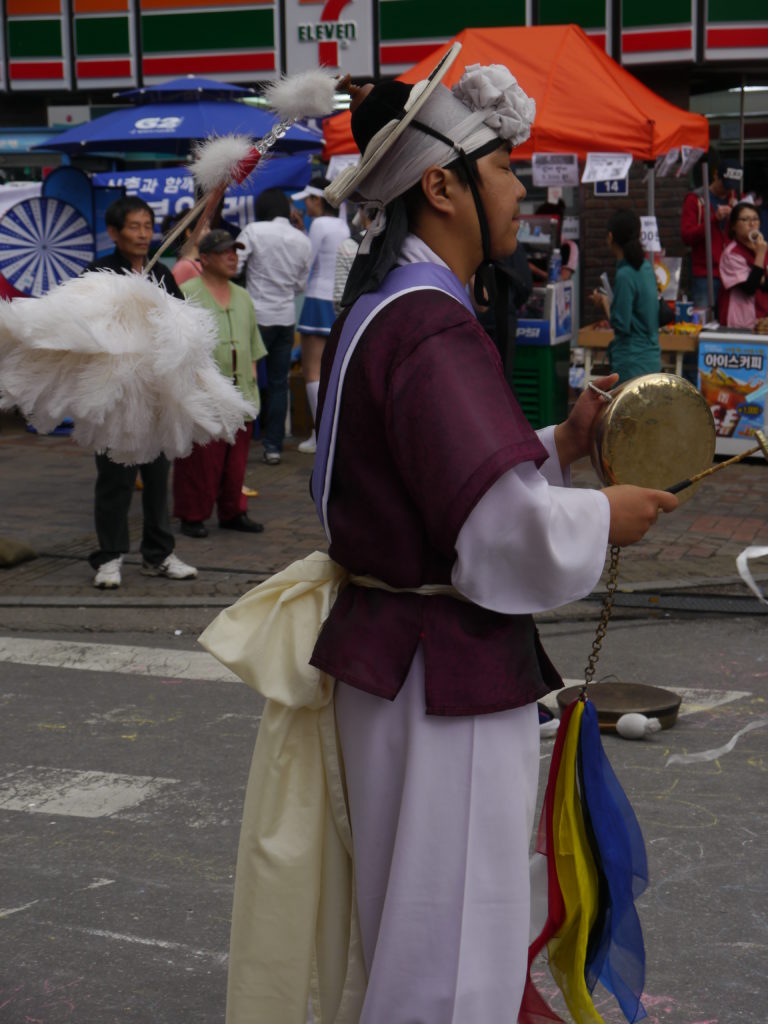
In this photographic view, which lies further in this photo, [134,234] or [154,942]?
[134,234]

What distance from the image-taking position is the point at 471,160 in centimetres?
255

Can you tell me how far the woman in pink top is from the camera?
1195 cm

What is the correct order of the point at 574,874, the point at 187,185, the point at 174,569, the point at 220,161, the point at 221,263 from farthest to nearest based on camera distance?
the point at 187,185 → the point at 221,263 → the point at 174,569 → the point at 220,161 → the point at 574,874

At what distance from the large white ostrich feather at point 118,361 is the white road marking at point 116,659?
1971 mm

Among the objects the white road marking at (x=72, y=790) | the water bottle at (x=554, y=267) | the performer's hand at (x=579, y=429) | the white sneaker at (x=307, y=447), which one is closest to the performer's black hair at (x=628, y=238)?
the water bottle at (x=554, y=267)

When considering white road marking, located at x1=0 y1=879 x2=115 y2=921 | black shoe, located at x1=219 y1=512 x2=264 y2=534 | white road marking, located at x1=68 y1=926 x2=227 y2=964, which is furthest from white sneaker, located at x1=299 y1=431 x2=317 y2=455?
white road marking, located at x1=68 y1=926 x2=227 y2=964

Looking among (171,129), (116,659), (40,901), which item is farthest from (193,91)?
(40,901)

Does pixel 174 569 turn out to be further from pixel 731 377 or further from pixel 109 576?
pixel 731 377

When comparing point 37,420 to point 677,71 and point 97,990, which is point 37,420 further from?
point 677,71

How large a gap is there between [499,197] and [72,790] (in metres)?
3.13

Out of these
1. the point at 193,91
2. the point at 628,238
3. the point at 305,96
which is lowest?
the point at 628,238

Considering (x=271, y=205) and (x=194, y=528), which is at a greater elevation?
(x=271, y=205)

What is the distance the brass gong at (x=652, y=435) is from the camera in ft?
8.99

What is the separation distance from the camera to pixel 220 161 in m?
3.93
